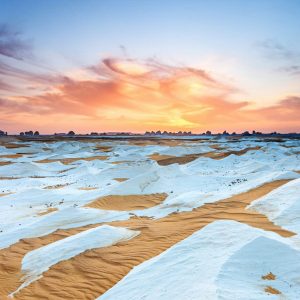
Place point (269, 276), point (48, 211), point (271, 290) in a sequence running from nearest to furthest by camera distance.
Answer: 1. point (271, 290)
2. point (269, 276)
3. point (48, 211)

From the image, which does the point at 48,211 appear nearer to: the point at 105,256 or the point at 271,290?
the point at 105,256

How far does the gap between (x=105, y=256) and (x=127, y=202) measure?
7885 millimetres

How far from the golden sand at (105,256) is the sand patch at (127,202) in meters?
2.89

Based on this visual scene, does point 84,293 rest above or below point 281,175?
below

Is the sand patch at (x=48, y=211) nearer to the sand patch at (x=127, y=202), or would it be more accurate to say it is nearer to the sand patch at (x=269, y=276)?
the sand patch at (x=127, y=202)

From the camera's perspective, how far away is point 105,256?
8711 millimetres

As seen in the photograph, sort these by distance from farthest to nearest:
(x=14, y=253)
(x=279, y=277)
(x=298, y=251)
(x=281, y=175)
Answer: (x=281, y=175), (x=14, y=253), (x=298, y=251), (x=279, y=277)

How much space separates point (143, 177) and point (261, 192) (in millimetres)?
7522

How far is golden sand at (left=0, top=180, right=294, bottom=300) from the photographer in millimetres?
7180

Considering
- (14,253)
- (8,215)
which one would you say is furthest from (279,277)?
(8,215)

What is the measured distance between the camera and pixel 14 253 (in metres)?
9.38

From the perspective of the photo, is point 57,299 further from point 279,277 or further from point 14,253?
point 279,277

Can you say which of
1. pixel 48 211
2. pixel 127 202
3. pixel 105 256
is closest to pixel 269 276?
pixel 105 256

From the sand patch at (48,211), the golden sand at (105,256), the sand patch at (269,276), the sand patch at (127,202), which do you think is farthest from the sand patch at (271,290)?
the sand patch at (48,211)
